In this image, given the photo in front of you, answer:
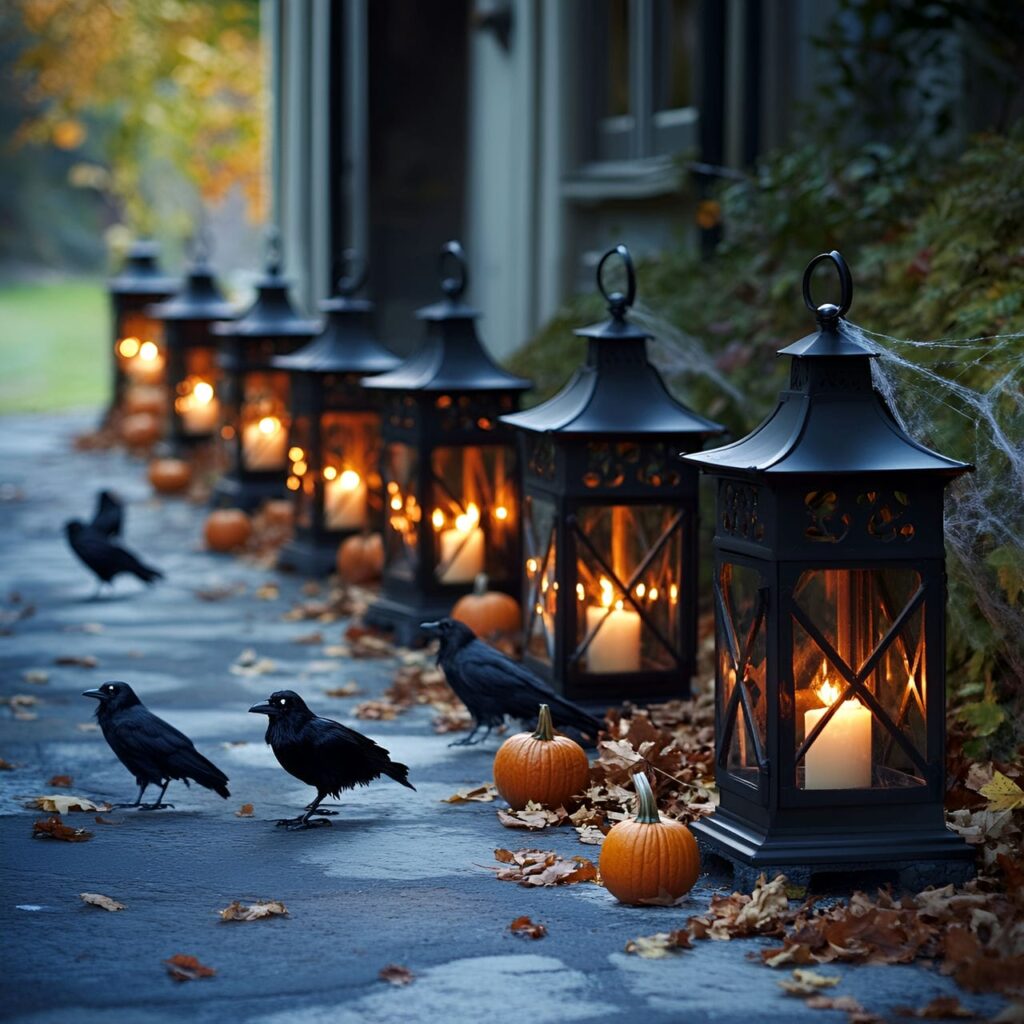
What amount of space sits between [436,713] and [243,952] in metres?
3.12

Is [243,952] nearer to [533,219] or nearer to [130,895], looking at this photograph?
[130,895]

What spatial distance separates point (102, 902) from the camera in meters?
4.99

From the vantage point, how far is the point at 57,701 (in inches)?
313

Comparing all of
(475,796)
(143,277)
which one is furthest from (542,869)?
(143,277)

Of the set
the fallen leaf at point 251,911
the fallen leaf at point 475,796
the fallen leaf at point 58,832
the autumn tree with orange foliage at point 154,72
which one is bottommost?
the fallen leaf at point 475,796

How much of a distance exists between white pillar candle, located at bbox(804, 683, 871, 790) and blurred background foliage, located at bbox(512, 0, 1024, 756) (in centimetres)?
113

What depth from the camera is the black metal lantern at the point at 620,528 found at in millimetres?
7035

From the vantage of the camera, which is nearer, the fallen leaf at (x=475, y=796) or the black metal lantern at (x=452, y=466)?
the fallen leaf at (x=475, y=796)

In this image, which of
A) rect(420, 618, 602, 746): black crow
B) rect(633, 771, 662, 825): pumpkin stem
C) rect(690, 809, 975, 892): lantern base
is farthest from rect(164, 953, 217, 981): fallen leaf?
rect(420, 618, 602, 746): black crow

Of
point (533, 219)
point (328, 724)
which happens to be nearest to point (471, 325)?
point (328, 724)

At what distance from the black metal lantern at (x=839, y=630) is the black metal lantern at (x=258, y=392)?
26.8ft

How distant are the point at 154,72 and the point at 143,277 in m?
7.92

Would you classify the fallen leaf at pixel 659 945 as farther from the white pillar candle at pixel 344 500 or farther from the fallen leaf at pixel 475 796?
the white pillar candle at pixel 344 500

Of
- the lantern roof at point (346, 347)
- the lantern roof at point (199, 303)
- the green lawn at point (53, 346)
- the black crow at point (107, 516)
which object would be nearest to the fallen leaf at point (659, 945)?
the lantern roof at point (346, 347)
